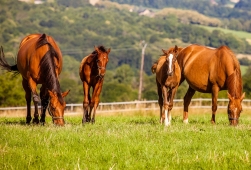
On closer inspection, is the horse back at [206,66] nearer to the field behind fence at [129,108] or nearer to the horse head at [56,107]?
the horse head at [56,107]

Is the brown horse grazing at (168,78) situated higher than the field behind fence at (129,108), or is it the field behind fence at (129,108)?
the brown horse grazing at (168,78)

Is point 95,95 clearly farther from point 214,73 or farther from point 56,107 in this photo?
point 214,73

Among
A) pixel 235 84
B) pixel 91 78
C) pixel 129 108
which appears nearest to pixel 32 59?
pixel 91 78

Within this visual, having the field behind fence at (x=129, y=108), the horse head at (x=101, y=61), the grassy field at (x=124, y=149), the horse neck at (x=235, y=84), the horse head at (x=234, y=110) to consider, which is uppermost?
the horse head at (x=101, y=61)

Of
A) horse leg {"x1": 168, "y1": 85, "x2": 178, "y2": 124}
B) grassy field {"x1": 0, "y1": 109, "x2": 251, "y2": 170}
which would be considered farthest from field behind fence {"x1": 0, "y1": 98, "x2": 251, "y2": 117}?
grassy field {"x1": 0, "y1": 109, "x2": 251, "y2": 170}

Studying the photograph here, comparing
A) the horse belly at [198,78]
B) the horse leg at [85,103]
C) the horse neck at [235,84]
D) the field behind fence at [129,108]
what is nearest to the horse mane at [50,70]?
the horse leg at [85,103]

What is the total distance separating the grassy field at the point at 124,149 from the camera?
8.83 meters

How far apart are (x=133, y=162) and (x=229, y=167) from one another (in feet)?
5.93

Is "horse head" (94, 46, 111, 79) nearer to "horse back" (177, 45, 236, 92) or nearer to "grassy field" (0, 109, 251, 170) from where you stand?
"grassy field" (0, 109, 251, 170)

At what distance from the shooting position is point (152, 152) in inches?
378

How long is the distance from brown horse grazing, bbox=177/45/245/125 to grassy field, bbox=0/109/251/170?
2.21m

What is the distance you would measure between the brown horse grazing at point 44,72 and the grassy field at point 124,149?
1.26 meters

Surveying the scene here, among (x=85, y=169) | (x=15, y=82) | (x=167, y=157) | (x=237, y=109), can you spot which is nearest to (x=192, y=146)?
(x=167, y=157)

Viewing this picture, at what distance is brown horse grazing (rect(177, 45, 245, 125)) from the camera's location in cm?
1444
